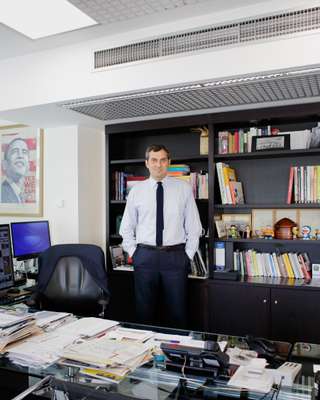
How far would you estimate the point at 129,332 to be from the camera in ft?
5.99

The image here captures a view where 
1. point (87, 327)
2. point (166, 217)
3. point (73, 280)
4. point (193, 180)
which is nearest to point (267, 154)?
point (193, 180)

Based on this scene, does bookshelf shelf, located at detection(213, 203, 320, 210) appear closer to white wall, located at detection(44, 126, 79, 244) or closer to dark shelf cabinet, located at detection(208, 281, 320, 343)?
dark shelf cabinet, located at detection(208, 281, 320, 343)

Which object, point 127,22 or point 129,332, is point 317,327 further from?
point 127,22

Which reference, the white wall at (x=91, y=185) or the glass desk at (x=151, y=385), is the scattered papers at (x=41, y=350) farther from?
the white wall at (x=91, y=185)

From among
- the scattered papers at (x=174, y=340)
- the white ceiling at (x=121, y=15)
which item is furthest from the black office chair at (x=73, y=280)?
the white ceiling at (x=121, y=15)

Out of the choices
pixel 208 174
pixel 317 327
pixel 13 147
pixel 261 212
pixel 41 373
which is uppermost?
pixel 13 147

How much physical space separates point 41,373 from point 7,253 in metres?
1.35

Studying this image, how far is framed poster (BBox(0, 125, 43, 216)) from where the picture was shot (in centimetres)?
403

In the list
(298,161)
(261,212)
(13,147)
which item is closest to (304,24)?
(298,161)

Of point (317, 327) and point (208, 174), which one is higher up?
point (208, 174)

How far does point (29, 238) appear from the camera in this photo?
3379 millimetres

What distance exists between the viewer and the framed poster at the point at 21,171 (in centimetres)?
403

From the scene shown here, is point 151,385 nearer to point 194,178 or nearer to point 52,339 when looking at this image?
point 52,339

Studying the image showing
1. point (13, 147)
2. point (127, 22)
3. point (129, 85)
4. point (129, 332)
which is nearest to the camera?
point (129, 332)
